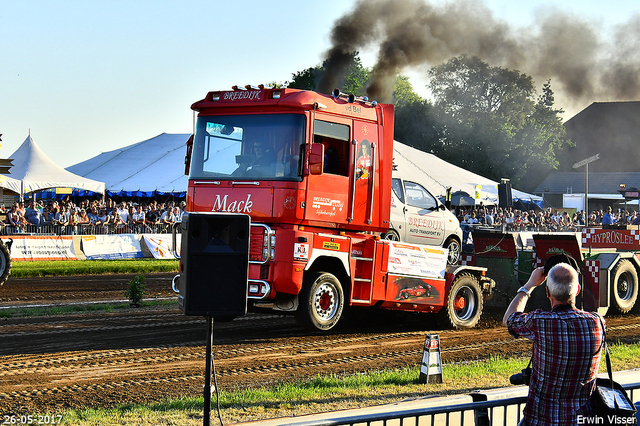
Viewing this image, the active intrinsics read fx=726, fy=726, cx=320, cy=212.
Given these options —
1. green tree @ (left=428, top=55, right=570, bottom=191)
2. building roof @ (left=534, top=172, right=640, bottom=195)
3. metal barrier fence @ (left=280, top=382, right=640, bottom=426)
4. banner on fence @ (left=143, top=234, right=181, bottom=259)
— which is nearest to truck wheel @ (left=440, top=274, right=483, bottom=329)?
metal barrier fence @ (left=280, top=382, right=640, bottom=426)

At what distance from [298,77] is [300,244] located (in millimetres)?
45751

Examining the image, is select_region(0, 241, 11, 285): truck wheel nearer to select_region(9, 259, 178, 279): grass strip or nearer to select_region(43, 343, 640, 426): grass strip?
select_region(9, 259, 178, 279): grass strip

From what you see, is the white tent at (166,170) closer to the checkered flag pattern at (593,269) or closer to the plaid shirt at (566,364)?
the checkered flag pattern at (593,269)

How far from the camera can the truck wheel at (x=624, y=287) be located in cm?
1367

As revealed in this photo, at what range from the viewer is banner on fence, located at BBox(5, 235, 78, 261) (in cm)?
2300

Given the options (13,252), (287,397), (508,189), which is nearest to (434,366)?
(287,397)

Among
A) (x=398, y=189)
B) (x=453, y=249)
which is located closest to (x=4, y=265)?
(x=398, y=189)

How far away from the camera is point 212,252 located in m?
5.23

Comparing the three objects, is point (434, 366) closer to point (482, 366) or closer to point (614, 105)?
point (482, 366)

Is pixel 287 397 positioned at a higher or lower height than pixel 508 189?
lower

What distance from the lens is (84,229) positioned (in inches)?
981

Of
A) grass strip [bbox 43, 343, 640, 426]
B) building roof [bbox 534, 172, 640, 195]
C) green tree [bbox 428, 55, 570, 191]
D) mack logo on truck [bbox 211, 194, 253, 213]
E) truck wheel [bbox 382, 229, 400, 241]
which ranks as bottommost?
grass strip [bbox 43, 343, 640, 426]

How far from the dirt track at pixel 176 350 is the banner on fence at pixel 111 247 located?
10409 mm

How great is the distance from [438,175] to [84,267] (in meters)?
23.2
